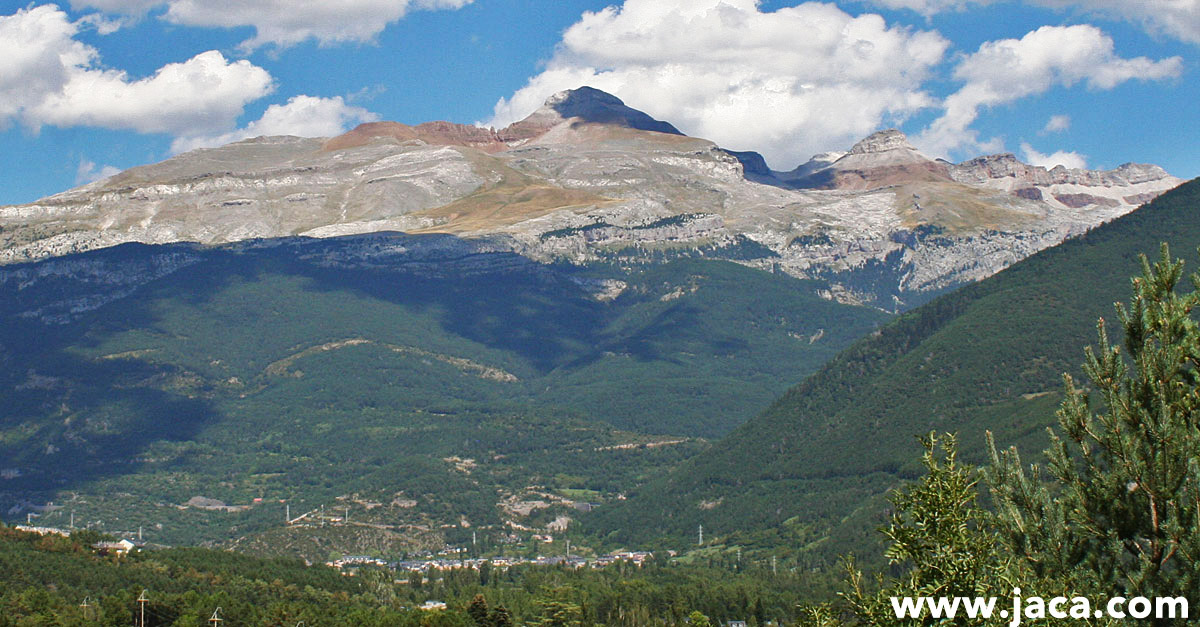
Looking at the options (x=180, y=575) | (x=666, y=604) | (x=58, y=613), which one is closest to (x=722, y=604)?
(x=666, y=604)

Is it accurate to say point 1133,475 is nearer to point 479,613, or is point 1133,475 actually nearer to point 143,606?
point 143,606

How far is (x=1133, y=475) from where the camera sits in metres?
33.9

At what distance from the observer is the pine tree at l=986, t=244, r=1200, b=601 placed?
33.2m

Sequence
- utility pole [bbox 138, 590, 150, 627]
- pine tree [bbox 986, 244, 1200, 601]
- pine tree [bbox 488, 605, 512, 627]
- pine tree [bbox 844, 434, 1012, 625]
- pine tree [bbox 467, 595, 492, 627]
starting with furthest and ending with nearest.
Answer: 1. pine tree [bbox 488, 605, 512, 627]
2. pine tree [bbox 467, 595, 492, 627]
3. utility pole [bbox 138, 590, 150, 627]
4. pine tree [bbox 986, 244, 1200, 601]
5. pine tree [bbox 844, 434, 1012, 625]

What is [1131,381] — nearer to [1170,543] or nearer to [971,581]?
[1170,543]

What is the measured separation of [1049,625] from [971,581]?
196cm

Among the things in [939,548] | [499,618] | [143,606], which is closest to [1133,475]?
[939,548]

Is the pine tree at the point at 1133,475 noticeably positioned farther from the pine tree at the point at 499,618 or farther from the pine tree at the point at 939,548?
the pine tree at the point at 499,618

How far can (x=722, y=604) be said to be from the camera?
182 metres

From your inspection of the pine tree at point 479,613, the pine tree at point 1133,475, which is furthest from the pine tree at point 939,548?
the pine tree at point 479,613

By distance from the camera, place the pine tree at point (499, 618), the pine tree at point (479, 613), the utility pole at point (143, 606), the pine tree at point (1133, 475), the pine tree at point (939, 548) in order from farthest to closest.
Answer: the pine tree at point (499, 618) < the pine tree at point (479, 613) < the utility pole at point (143, 606) < the pine tree at point (1133, 475) < the pine tree at point (939, 548)

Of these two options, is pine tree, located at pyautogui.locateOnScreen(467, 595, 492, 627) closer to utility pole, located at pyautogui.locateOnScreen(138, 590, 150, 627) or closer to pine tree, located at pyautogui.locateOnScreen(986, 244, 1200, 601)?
utility pole, located at pyautogui.locateOnScreen(138, 590, 150, 627)

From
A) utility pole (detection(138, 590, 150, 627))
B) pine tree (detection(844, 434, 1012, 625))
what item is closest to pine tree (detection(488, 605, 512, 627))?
utility pole (detection(138, 590, 150, 627))

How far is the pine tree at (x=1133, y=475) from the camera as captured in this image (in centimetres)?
3325
